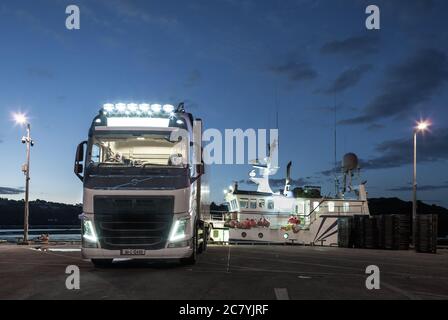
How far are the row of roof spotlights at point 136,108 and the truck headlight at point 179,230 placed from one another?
314cm

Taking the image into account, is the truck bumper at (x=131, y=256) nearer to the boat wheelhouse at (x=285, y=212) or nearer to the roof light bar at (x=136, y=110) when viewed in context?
the roof light bar at (x=136, y=110)

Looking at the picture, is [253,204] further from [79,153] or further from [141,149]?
[79,153]

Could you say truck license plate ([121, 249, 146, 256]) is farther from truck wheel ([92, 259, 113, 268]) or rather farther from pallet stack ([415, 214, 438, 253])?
pallet stack ([415, 214, 438, 253])

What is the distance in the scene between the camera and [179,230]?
13.6m

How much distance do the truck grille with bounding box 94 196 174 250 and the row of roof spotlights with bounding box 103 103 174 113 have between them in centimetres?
261

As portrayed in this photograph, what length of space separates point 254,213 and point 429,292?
27.9m

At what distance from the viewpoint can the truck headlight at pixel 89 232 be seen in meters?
13.4

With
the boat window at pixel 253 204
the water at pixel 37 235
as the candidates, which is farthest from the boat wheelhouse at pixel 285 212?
the water at pixel 37 235

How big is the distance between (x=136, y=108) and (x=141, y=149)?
1163mm
